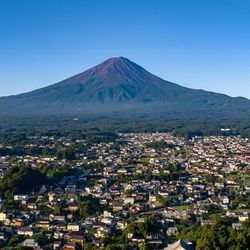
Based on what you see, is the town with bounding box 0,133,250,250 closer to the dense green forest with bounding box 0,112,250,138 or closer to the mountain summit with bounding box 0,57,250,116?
the dense green forest with bounding box 0,112,250,138

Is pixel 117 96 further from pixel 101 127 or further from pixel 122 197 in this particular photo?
pixel 122 197

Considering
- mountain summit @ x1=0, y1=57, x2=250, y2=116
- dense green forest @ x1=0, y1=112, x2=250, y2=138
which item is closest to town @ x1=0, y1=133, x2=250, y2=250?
dense green forest @ x1=0, y1=112, x2=250, y2=138

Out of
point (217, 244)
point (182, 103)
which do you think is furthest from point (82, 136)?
point (182, 103)

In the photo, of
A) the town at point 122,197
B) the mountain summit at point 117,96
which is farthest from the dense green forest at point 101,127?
the mountain summit at point 117,96

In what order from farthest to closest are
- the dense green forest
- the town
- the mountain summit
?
the mountain summit → the dense green forest → the town

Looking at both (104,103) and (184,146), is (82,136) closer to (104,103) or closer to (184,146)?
(184,146)

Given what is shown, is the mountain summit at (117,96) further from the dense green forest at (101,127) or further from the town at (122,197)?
Answer: the town at (122,197)
